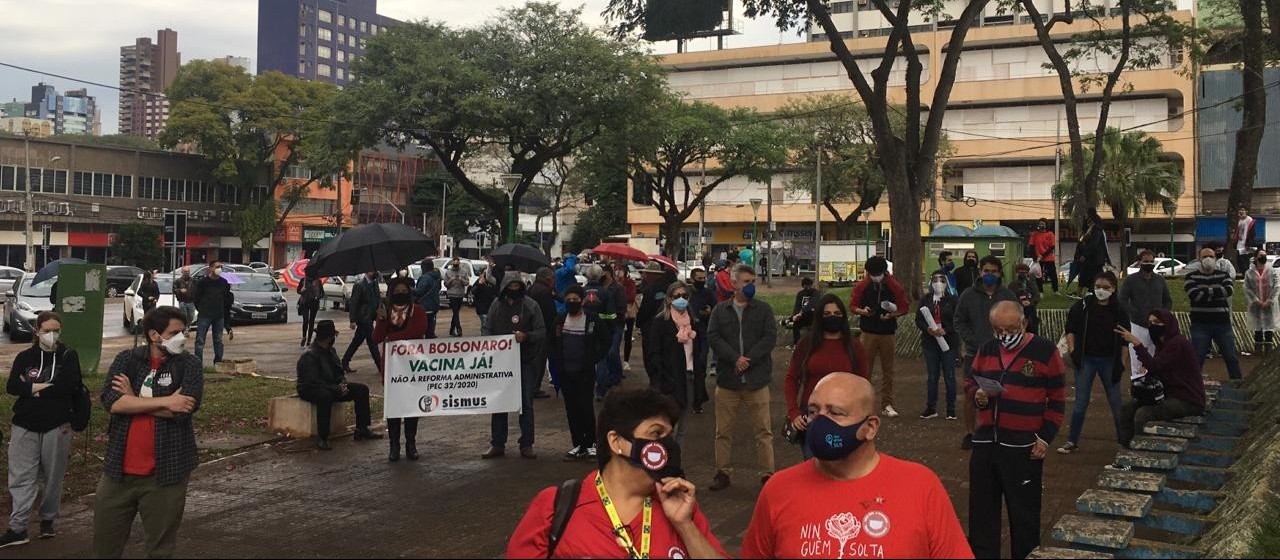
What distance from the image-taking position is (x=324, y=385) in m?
11.1

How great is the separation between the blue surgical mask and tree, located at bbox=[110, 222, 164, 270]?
61128 mm

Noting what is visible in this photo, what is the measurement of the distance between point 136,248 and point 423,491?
56050 mm

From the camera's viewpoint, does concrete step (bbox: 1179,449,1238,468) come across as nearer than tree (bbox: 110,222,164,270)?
Yes

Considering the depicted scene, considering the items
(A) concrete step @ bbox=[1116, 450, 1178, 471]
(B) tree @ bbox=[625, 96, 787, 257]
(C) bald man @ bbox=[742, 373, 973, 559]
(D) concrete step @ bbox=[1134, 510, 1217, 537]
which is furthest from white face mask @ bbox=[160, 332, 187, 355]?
(B) tree @ bbox=[625, 96, 787, 257]

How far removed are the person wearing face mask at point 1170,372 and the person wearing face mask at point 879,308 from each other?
8.83 feet

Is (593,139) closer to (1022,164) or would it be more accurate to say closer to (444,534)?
(444,534)

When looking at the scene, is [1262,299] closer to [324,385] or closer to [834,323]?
[834,323]

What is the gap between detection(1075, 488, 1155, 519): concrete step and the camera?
602cm

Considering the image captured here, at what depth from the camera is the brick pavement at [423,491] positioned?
742 centimetres

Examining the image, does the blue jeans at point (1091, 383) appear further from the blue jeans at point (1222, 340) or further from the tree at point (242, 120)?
the tree at point (242, 120)

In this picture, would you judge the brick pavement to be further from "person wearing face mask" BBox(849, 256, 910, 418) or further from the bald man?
the bald man

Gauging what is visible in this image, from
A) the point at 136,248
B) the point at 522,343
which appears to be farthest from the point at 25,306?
the point at 136,248

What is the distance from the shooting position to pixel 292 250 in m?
76.4

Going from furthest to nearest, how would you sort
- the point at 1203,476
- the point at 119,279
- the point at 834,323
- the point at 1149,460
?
the point at 119,279, the point at 834,323, the point at 1203,476, the point at 1149,460
